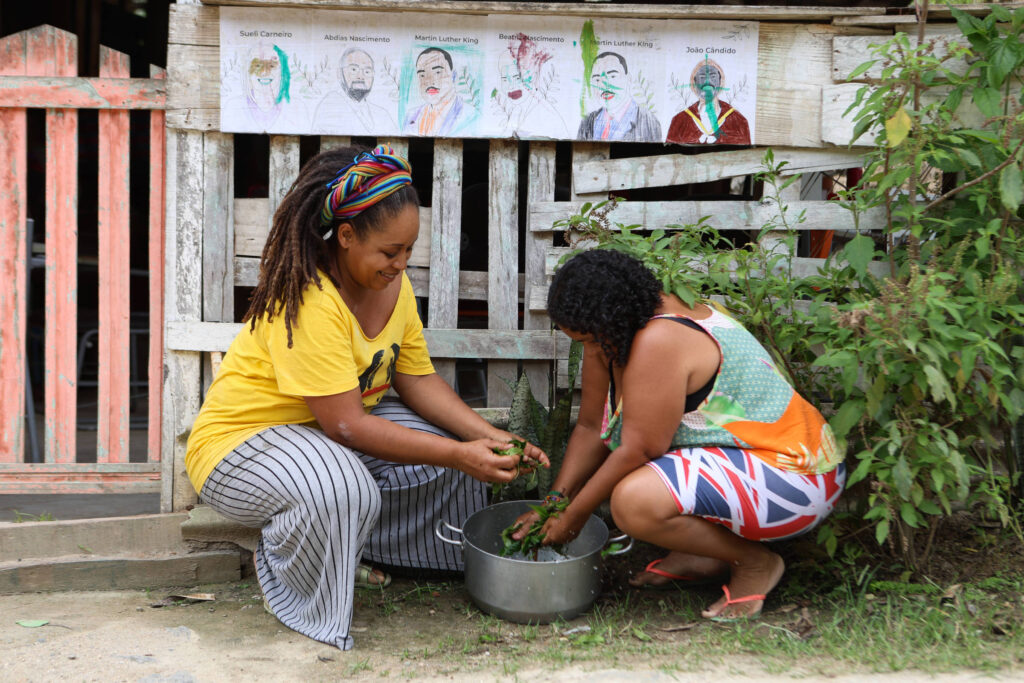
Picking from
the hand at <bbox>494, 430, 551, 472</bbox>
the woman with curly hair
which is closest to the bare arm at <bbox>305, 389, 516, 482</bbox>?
the hand at <bbox>494, 430, 551, 472</bbox>

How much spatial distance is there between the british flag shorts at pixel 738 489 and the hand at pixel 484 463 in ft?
1.40

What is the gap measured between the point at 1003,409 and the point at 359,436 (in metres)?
2.03

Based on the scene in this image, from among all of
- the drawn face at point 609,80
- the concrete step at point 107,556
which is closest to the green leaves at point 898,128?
the drawn face at point 609,80

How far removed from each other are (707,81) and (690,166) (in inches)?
12.3

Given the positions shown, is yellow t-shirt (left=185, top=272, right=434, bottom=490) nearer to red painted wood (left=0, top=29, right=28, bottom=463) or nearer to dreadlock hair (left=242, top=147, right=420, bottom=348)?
dreadlock hair (left=242, top=147, right=420, bottom=348)

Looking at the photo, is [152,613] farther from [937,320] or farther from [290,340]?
[937,320]

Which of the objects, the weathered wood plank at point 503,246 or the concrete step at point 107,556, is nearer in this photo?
the concrete step at point 107,556

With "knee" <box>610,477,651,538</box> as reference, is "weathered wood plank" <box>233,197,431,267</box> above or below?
above

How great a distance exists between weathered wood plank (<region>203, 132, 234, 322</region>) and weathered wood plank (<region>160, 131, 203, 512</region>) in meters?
0.02

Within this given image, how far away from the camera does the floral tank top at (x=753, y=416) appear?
2.60 m

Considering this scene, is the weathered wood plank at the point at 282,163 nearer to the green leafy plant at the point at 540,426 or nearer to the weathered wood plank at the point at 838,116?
the green leafy plant at the point at 540,426

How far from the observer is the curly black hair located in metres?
2.49

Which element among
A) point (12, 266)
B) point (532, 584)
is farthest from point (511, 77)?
point (12, 266)

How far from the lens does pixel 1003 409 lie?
111 inches
